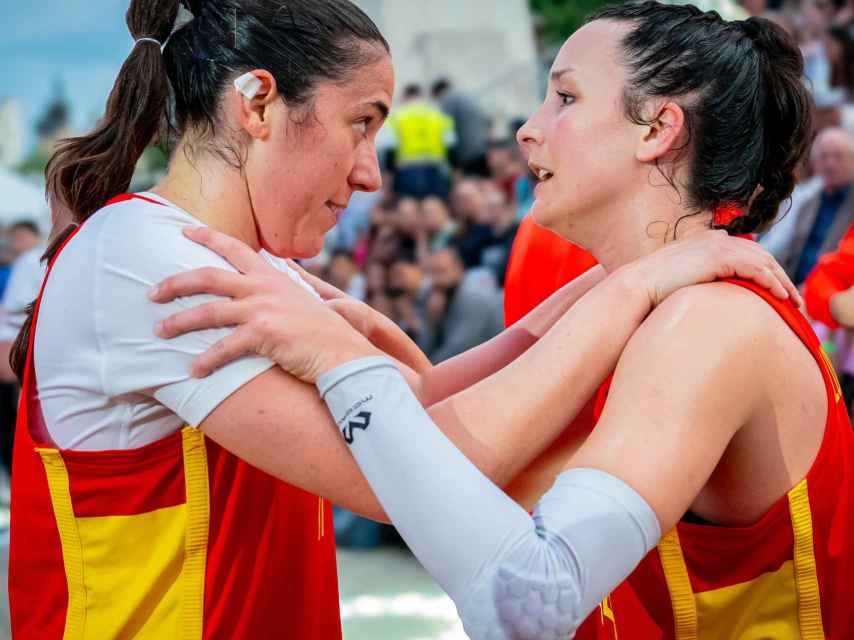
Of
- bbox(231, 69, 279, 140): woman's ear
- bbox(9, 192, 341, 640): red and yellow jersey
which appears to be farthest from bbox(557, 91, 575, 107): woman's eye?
bbox(9, 192, 341, 640): red and yellow jersey

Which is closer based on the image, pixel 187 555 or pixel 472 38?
pixel 187 555

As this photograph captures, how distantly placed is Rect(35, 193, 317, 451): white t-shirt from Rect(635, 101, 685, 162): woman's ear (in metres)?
0.84

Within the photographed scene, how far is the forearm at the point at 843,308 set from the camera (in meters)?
4.09

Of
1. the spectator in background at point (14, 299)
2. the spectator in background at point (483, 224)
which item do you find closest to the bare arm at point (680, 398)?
the spectator in background at point (483, 224)

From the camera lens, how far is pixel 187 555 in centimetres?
188

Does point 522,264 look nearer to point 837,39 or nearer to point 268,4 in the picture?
point 268,4

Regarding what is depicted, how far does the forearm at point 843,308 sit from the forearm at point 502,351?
192 cm

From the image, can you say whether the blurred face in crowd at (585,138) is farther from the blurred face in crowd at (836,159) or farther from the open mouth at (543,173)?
the blurred face in crowd at (836,159)

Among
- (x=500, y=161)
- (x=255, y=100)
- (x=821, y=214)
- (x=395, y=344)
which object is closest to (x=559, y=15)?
(x=500, y=161)

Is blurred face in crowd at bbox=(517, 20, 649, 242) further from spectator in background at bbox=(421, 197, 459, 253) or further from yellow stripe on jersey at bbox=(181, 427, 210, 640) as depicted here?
spectator in background at bbox=(421, 197, 459, 253)

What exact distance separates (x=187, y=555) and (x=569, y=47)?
123 cm

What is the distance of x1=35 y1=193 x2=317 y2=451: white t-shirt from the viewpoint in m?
1.76

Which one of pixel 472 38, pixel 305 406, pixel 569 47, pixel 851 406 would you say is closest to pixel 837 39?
pixel 851 406

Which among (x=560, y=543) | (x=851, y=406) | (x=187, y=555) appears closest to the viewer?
(x=560, y=543)
